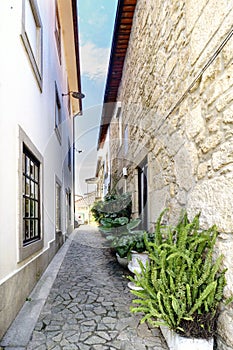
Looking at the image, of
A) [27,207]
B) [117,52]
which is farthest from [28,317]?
[117,52]

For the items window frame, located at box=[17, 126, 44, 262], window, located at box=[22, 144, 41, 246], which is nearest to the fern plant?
window frame, located at box=[17, 126, 44, 262]

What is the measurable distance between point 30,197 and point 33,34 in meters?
2.64

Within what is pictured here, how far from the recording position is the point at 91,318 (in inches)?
111

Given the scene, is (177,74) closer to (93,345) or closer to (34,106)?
(34,106)

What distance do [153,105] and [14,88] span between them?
2.21 metres

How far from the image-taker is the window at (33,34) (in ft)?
12.1

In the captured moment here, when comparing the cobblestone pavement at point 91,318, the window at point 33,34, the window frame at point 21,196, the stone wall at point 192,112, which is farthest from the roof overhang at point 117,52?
the cobblestone pavement at point 91,318

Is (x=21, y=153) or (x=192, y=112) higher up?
(x=192, y=112)

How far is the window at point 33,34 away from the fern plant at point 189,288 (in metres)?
3.20

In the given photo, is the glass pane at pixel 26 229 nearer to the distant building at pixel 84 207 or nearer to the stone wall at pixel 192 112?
the stone wall at pixel 192 112

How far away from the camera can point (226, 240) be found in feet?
6.52

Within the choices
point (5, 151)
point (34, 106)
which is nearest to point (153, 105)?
point (34, 106)

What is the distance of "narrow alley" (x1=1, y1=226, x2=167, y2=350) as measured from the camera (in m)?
2.31

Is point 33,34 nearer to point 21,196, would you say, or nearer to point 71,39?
point 21,196
